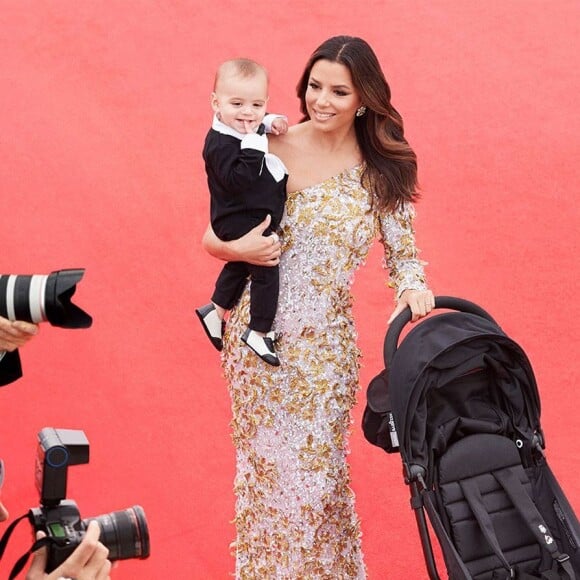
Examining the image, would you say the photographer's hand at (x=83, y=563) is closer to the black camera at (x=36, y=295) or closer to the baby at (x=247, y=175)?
the black camera at (x=36, y=295)

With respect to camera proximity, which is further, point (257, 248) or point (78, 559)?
point (257, 248)

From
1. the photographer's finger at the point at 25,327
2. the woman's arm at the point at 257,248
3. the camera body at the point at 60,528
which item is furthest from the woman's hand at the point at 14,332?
the woman's arm at the point at 257,248

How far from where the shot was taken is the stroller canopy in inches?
128

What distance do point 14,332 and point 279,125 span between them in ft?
4.13

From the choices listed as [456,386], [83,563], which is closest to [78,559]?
[83,563]

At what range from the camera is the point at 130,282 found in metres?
5.82

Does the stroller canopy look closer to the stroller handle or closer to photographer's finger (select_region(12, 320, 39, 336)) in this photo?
the stroller handle

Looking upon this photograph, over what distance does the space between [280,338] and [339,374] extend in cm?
21

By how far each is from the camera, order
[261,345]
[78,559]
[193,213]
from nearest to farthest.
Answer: [78,559] < [261,345] < [193,213]

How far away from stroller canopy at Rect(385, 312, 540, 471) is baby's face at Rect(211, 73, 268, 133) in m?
0.77

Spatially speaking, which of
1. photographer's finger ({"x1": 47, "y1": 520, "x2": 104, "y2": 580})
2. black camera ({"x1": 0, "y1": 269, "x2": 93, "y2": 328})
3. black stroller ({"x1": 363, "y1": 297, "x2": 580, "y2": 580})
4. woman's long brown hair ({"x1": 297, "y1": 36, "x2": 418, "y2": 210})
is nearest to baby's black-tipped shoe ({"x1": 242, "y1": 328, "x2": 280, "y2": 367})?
black stroller ({"x1": 363, "y1": 297, "x2": 580, "y2": 580})

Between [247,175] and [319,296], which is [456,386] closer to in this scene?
[319,296]

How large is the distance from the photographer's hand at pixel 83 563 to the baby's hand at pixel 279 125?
155cm

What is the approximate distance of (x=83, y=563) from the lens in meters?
2.38
